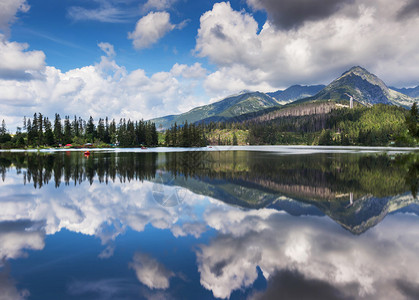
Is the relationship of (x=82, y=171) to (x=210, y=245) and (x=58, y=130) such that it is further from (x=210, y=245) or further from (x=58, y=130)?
(x=58, y=130)

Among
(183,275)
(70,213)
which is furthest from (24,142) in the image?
(183,275)

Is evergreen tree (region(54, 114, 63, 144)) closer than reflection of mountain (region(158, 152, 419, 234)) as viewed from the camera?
No

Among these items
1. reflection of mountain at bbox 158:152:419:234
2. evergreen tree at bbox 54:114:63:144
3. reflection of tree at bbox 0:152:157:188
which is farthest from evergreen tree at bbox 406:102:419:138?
evergreen tree at bbox 54:114:63:144

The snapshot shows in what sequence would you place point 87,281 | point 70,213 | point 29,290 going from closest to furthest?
point 29,290
point 87,281
point 70,213

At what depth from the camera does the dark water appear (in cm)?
808

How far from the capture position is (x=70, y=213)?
16609 mm

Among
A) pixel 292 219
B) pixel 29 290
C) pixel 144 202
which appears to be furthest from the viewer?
pixel 144 202

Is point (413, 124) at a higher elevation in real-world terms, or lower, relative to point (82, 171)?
higher

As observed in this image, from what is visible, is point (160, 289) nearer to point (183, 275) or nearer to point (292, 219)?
point (183, 275)

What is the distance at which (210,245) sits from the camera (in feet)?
37.2

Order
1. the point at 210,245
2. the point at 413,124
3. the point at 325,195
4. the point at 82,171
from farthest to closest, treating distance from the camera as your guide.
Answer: the point at 413,124 → the point at 82,171 → the point at 325,195 → the point at 210,245

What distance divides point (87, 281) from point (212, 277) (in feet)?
13.8

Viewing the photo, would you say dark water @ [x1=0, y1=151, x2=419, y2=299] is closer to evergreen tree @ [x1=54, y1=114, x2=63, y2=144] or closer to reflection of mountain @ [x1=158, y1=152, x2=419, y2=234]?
reflection of mountain @ [x1=158, y1=152, x2=419, y2=234]

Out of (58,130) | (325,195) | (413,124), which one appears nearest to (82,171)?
(325,195)
